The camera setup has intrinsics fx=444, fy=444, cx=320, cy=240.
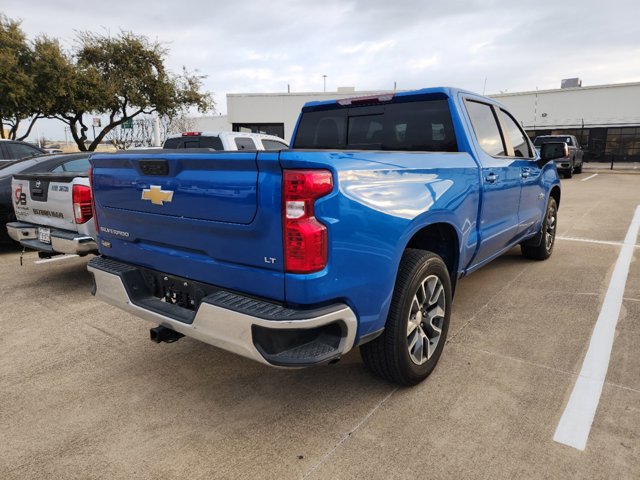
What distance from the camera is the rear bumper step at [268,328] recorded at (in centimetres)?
204

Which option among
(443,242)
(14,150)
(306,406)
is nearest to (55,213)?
(306,406)

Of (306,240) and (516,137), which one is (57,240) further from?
(516,137)

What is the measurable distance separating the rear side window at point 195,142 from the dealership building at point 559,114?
2225 centimetres

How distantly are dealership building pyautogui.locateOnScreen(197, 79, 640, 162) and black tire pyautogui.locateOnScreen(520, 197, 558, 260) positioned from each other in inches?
975

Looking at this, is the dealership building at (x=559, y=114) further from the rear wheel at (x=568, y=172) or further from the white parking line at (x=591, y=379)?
the white parking line at (x=591, y=379)

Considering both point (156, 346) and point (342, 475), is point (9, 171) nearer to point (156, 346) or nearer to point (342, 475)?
point (156, 346)

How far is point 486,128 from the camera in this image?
3936 mm

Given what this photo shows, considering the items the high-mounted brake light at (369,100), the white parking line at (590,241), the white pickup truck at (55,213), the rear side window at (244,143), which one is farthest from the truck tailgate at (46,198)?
the white parking line at (590,241)

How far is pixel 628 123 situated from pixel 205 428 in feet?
112

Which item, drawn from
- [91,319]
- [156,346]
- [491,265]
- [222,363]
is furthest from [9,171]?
[491,265]

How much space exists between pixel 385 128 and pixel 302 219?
6.91ft

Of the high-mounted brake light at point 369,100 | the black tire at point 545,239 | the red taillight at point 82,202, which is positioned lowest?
the black tire at point 545,239

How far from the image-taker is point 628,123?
28578mm

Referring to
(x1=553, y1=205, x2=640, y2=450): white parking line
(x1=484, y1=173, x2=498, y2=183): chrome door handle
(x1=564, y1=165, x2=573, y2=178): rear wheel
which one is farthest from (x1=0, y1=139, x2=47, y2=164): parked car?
(x1=564, y1=165, x2=573, y2=178): rear wheel
